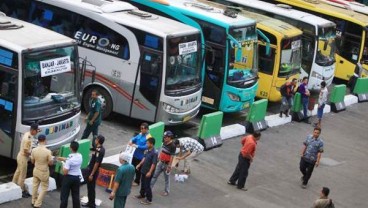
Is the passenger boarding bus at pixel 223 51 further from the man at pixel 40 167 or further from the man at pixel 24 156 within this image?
the man at pixel 40 167

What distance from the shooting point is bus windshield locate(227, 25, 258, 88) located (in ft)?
70.4

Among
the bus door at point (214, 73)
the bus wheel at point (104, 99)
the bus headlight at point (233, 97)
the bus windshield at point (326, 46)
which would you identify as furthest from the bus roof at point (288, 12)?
the bus wheel at point (104, 99)

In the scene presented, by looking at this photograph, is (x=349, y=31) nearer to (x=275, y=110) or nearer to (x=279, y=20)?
(x=279, y=20)

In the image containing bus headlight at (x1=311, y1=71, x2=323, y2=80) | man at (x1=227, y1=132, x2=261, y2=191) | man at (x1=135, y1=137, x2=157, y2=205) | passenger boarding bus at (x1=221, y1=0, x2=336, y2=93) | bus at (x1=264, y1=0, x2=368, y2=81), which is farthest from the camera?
bus at (x1=264, y1=0, x2=368, y2=81)

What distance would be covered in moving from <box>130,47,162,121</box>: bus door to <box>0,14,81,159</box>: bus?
9.30ft

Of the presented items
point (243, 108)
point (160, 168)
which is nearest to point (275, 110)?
point (243, 108)

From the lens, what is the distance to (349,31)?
96.1 ft

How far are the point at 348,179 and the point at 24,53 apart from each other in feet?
30.1

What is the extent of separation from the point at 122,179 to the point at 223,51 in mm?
8738

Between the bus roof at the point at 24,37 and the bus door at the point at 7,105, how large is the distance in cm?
53

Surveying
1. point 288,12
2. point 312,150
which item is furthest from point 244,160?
point 288,12

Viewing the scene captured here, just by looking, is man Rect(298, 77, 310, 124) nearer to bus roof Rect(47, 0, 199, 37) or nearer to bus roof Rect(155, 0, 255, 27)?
bus roof Rect(155, 0, 255, 27)

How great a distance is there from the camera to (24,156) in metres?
14.2

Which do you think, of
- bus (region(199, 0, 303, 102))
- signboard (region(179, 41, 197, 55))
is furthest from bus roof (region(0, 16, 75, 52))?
bus (region(199, 0, 303, 102))
